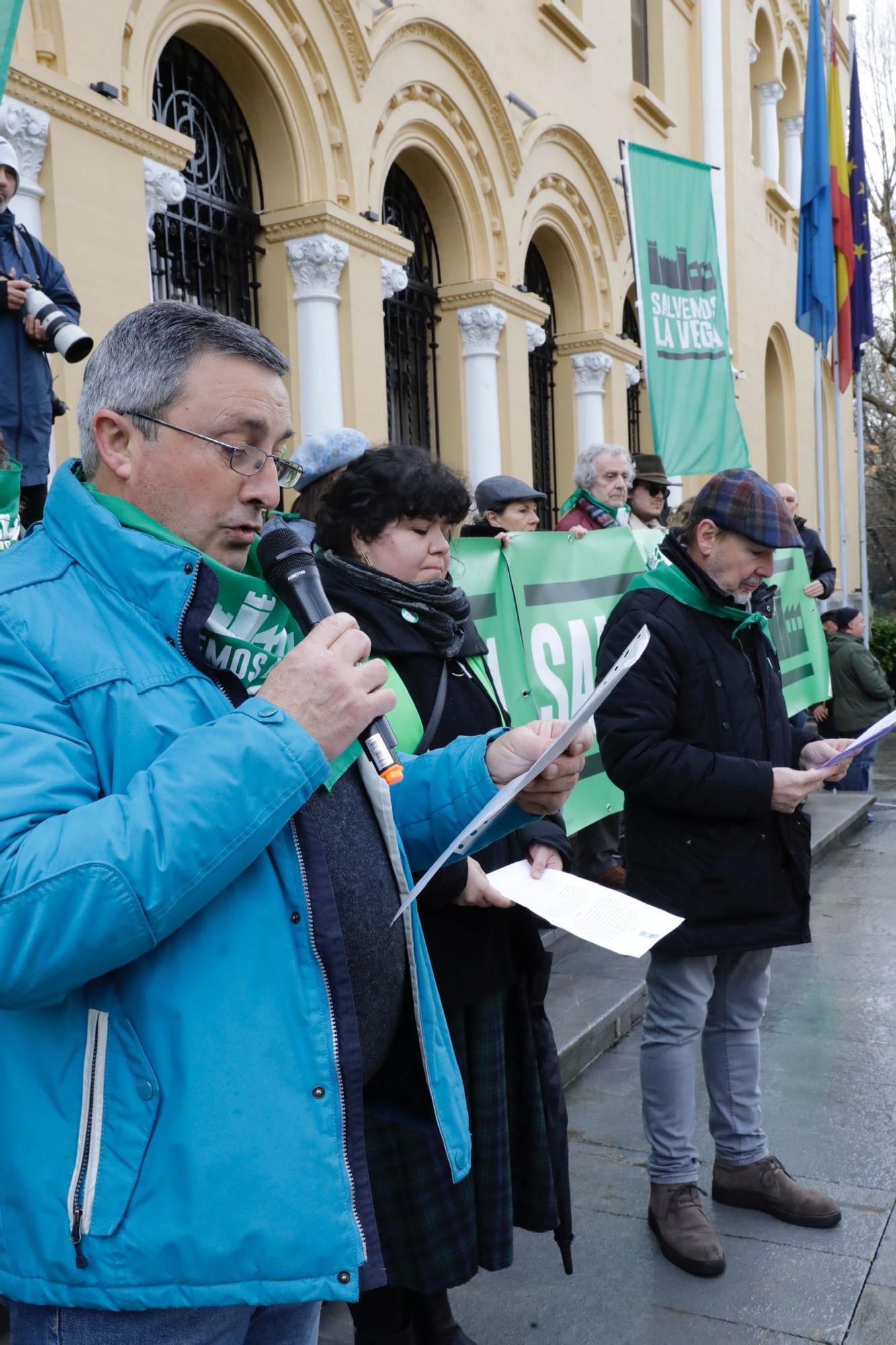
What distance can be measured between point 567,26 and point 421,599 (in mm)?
10499

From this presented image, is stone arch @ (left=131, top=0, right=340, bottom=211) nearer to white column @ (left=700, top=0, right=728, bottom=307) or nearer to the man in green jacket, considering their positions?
the man in green jacket

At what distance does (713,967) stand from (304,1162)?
82.4 inches

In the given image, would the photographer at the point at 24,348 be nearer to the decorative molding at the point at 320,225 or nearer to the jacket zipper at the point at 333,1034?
the jacket zipper at the point at 333,1034

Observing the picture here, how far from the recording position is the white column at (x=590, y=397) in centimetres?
1242

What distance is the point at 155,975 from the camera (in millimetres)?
1381

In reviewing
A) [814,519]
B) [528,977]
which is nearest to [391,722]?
[528,977]

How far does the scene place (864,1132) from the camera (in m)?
3.86

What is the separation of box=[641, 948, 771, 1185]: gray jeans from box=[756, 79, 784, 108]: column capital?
1769cm

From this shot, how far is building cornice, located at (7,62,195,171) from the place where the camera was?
5.66 meters

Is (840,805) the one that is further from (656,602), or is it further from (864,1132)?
(656,602)

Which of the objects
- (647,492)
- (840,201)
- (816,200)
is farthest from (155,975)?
(840,201)

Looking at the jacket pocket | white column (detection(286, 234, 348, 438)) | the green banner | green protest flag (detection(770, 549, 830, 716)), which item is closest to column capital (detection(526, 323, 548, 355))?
the green banner

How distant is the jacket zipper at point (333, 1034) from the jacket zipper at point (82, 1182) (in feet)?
0.90

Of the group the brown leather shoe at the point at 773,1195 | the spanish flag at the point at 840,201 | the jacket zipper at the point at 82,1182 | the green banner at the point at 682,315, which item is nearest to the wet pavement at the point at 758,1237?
the brown leather shoe at the point at 773,1195
